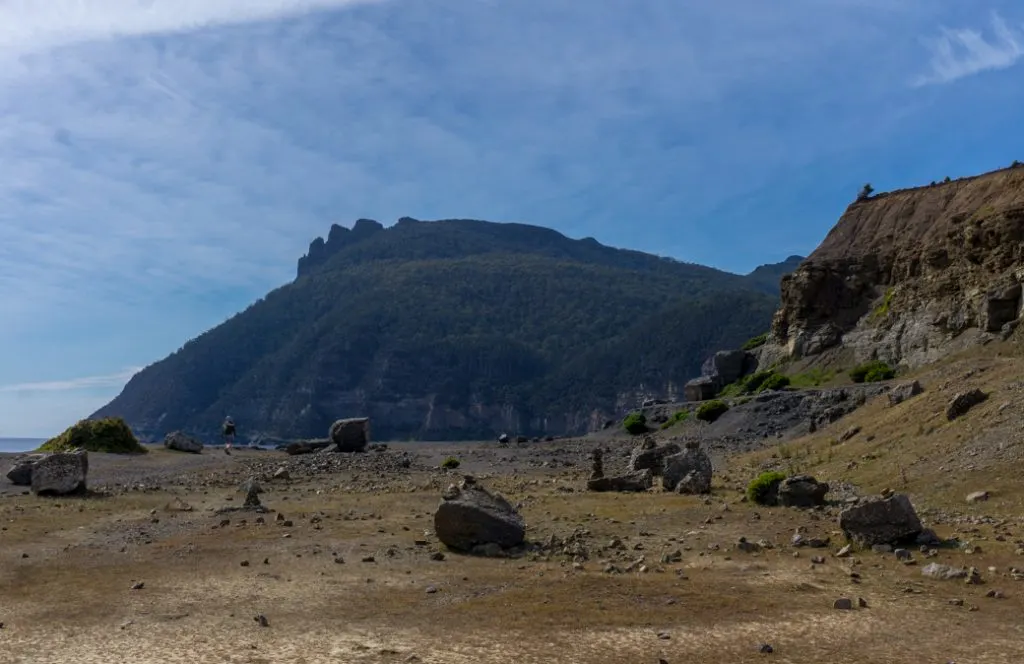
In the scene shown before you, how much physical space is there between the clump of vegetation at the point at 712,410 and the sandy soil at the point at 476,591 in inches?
1395

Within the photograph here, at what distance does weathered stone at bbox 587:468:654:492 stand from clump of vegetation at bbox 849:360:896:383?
1344 inches

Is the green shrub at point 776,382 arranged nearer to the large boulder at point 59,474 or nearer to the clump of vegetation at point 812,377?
the clump of vegetation at point 812,377

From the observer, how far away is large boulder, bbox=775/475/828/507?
19078 mm

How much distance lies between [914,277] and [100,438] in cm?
5395

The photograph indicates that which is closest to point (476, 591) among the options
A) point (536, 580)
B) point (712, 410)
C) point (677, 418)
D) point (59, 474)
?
point (536, 580)

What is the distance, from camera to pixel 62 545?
16219mm

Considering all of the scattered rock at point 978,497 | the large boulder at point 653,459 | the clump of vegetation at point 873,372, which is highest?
the clump of vegetation at point 873,372

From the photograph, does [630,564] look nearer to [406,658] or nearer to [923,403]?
[406,658]

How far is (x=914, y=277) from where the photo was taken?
58.8 m

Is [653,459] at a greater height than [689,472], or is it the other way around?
[653,459]

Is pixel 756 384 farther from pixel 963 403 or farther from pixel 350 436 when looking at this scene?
pixel 963 403

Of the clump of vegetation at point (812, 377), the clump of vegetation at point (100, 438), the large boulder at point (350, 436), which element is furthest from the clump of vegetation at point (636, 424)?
the clump of vegetation at point (100, 438)

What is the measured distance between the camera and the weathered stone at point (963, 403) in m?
24.1

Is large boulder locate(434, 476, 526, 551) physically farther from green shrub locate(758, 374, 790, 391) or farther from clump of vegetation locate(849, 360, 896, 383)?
green shrub locate(758, 374, 790, 391)
